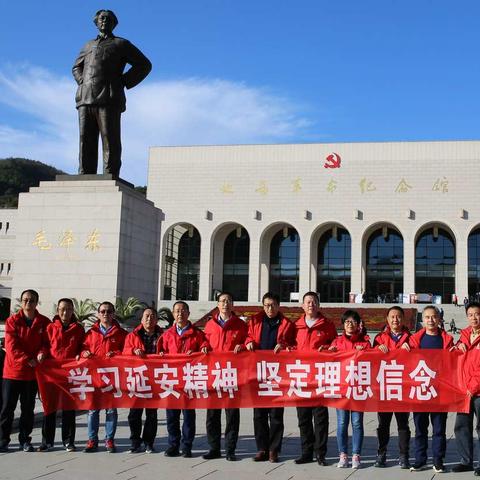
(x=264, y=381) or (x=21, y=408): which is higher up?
(x=264, y=381)

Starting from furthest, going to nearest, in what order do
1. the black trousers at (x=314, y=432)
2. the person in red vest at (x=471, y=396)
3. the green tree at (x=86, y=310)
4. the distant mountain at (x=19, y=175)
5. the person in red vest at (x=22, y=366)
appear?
the distant mountain at (x=19, y=175) < the green tree at (x=86, y=310) < the person in red vest at (x=22, y=366) < the black trousers at (x=314, y=432) < the person in red vest at (x=471, y=396)

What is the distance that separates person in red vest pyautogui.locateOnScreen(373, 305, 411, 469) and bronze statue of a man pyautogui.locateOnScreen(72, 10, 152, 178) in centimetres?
739

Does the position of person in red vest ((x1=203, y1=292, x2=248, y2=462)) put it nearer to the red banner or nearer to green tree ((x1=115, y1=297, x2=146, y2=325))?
the red banner

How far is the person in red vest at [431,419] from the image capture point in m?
5.78

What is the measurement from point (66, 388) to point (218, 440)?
1837 mm

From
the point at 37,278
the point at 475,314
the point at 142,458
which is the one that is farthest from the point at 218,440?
the point at 37,278

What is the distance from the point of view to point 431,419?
20.1ft

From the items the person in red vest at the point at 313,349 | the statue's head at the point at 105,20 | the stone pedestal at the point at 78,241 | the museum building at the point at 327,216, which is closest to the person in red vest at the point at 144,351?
the person in red vest at the point at 313,349

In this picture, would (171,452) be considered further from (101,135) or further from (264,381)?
(101,135)

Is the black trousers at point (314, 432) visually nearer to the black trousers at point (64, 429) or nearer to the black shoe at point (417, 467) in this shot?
the black shoe at point (417, 467)

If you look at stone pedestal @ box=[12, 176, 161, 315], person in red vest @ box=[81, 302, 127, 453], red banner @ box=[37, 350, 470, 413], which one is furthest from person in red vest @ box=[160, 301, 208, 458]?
stone pedestal @ box=[12, 176, 161, 315]

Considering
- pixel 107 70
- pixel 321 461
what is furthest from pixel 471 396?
pixel 107 70

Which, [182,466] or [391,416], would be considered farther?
[391,416]

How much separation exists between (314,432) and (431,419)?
45.8 inches
